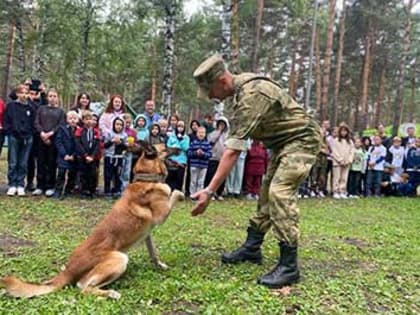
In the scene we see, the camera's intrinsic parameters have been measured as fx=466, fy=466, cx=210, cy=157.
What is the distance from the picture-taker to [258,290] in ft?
13.3

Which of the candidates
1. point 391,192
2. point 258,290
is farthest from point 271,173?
point 391,192

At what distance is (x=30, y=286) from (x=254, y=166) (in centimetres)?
752

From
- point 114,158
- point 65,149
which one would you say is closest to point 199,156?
point 114,158

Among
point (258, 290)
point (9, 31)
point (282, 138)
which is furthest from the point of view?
point (9, 31)

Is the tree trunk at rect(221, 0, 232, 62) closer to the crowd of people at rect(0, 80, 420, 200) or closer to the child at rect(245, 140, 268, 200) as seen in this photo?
the crowd of people at rect(0, 80, 420, 200)

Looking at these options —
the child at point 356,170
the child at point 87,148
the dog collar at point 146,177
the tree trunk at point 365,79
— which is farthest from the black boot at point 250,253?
the tree trunk at point 365,79

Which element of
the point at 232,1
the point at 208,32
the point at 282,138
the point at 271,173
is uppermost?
the point at 208,32

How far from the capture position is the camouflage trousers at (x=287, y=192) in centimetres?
420

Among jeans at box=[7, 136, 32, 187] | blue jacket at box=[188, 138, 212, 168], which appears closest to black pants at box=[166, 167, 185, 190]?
blue jacket at box=[188, 138, 212, 168]

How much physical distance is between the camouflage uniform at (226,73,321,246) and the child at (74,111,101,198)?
204 inches

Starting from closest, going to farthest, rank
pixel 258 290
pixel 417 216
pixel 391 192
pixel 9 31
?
pixel 258 290
pixel 417 216
pixel 391 192
pixel 9 31

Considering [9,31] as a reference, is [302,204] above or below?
below

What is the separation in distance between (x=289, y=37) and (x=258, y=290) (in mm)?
28799

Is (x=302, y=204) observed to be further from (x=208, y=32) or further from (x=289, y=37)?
(x=289, y=37)
